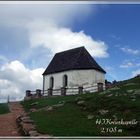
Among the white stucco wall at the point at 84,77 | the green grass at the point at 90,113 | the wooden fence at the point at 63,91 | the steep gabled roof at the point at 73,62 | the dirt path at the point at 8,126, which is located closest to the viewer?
the green grass at the point at 90,113

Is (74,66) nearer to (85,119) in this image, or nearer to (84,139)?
(85,119)

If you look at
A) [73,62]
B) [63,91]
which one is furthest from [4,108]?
[73,62]

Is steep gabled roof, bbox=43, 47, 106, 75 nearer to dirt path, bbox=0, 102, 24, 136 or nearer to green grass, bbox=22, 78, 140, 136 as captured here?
green grass, bbox=22, 78, 140, 136

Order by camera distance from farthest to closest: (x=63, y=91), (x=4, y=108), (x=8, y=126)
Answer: (x=63, y=91), (x=4, y=108), (x=8, y=126)

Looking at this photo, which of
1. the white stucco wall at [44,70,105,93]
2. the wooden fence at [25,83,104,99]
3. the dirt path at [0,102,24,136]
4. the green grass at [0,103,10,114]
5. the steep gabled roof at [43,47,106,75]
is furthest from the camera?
the steep gabled roof at [43,47,106,75]

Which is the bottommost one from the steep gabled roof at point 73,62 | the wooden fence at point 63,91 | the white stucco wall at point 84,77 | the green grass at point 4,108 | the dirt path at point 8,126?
the dirt path at point 8,126

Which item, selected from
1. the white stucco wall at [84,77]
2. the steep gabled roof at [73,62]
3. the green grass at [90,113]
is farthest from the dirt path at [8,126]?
the steep gabled roof at [73,62]

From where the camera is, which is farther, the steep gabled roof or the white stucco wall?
the steep gabled roof

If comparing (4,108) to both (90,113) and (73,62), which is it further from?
(73,62)

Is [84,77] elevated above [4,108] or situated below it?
above

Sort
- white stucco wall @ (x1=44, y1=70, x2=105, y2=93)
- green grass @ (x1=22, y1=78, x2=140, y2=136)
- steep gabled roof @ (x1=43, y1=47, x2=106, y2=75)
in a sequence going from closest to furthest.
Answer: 1. green grass @ (x1=22, y1=78, x2=140, y2=136)
2. white stucco wall @ (x1=44, y1=70, x2=105, y2=93)
3. steep gabled roof @ (x1=43, y1=47, x2=106, y2=75)

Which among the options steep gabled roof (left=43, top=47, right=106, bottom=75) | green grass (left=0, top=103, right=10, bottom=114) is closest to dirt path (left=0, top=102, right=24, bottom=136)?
green grass (left=0, top=103, right=10, bottom=114)

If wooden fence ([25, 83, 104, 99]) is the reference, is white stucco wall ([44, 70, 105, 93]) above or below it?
above

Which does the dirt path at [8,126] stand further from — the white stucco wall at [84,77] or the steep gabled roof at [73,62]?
the steep gabled roof at [73,62]
